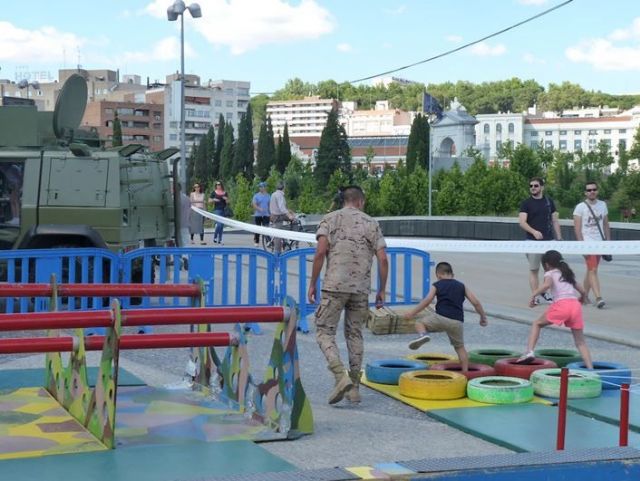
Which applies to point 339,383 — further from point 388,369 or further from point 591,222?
point 591,222

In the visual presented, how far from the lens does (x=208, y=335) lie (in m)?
7.69

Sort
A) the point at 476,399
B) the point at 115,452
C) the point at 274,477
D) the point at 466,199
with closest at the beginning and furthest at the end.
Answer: the point at 274,477
the point at 115,452
the point at 476,399
the point at 466,199

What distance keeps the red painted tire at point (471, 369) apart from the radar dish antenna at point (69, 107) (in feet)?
25.2

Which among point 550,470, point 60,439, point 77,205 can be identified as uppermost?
point 77,205

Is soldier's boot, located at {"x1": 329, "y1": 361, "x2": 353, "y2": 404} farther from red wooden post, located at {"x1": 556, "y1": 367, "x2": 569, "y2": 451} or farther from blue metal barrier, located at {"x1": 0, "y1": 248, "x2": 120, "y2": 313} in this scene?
blue metal barrier, located at {"x1": 0, "y1": 248, "x2": 120, "y2": 313}

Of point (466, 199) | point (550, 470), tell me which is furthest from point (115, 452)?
point (466, 199)

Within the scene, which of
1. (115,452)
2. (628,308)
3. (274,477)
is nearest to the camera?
(274,477)

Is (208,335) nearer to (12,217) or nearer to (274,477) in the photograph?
(274,477)

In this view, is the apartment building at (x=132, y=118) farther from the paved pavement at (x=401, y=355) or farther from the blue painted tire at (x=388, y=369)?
the blue painted tire at (x=388, y=369)

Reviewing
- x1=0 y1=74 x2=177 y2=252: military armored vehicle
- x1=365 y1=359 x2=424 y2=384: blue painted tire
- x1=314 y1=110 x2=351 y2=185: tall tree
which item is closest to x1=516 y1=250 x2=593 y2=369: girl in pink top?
x1=365 y1=359 x2=424 y2=384: blue painted tire

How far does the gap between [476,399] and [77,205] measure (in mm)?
6605

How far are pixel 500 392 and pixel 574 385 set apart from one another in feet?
2.01

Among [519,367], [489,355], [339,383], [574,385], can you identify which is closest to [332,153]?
[489,355]

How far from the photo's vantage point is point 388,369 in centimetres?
958
